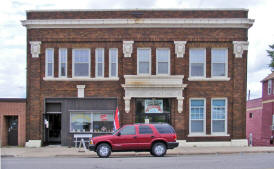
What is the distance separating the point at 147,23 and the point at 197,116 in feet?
21.4

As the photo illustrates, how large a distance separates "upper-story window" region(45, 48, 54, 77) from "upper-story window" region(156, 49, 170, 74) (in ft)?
21.5

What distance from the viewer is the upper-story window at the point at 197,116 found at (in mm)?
25375

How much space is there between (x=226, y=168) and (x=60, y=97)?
14056mm

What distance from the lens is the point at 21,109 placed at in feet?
83.0

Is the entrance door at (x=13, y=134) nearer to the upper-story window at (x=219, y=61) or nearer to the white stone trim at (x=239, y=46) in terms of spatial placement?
the upper-story window at (x=219, y=61)

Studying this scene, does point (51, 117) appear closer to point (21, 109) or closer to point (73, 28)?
A: point (21, 109)

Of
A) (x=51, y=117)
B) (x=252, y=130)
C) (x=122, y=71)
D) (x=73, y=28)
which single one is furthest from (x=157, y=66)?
(x=252, y=130)

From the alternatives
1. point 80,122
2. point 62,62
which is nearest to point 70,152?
point 80,122

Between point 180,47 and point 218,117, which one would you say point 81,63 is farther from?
point 218,117

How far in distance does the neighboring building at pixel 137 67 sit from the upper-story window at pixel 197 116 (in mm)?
62

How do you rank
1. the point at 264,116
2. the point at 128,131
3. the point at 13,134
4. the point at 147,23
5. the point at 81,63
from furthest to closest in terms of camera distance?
the point at 264,116 < the point at 13,134 < the point at 81,63 < the point at 147,23 < the point at 128,131

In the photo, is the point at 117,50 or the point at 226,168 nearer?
the point at 226,168

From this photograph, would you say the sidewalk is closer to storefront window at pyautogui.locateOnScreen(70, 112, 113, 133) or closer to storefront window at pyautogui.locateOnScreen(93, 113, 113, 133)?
storefront window at pyautogui.locateOnScreen(70, 112, 113, 133)

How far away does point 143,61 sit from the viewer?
25.4 m
